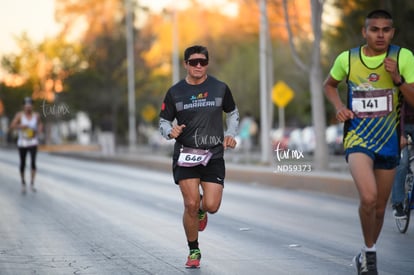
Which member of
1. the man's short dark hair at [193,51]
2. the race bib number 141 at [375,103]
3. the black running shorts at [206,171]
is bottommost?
the black running shorts at [206,171]

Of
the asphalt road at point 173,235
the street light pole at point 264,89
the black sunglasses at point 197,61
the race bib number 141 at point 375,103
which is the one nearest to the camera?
the race bib number 141 at point 375,103

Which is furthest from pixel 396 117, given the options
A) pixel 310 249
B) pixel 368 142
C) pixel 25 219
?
pixel 25 219

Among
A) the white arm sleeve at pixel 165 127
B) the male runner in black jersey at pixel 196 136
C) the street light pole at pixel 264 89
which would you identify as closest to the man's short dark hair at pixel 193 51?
the male runner in black jersey at pixel 196 136

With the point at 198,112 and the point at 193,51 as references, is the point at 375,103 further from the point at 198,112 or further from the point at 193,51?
the point at 193,51

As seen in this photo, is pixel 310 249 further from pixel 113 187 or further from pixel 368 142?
pixel 113 187

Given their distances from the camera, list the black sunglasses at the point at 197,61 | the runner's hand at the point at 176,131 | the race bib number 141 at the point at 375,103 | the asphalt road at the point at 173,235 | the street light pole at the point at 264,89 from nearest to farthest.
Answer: the race bib number 141 at the point at 375,103 < the runner's hand at the point at 176,131 < the black sunglasses at the point at 197,61 < the asphalt road at the point at 173,235 < the street light pole at the point at 264,89

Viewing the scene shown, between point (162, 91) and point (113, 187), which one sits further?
point (162, 91)

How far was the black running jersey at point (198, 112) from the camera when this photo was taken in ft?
31.1

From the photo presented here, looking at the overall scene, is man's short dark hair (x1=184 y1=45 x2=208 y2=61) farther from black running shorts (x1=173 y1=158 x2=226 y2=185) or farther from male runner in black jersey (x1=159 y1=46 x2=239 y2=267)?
black running shorts (x1=173 y1=158 x2=226 y2=185)

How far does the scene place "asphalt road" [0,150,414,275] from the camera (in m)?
9.66

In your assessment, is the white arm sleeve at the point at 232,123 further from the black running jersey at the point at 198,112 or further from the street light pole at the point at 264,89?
the street light pole at the point at 264,89

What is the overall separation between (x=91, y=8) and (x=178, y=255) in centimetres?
6902

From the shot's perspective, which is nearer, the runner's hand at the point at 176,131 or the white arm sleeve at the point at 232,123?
the runner's hand at the point at 176,131

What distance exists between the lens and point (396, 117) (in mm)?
8469
